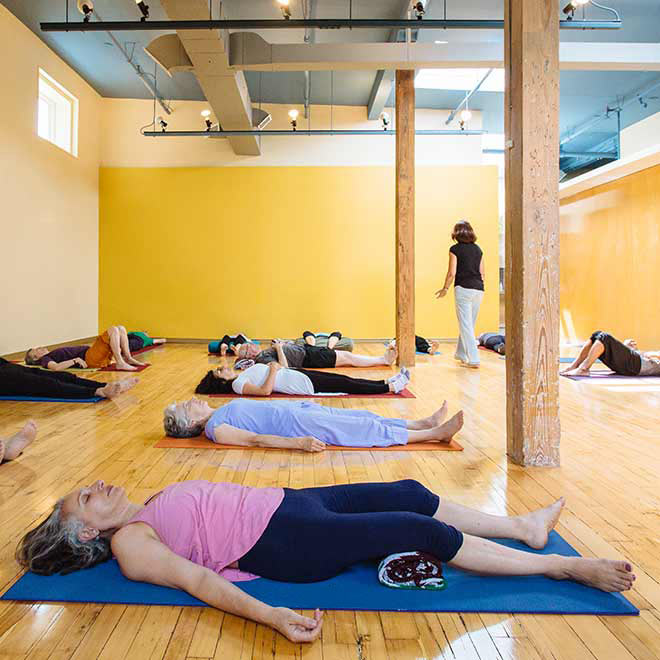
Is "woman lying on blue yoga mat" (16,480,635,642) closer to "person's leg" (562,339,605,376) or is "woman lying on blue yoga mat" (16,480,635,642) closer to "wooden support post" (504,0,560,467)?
"wooden support post" (504,0,560,467)

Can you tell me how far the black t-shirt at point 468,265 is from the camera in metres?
6.45

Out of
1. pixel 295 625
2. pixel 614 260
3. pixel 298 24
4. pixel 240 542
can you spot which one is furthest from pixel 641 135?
pixel 295 625

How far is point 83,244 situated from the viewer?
8820 millimetres

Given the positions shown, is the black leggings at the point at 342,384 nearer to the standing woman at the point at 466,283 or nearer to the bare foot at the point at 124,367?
the standing woman at the point at 466,283

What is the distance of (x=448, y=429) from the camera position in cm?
301

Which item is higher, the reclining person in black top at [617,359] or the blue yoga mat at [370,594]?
the reclining person in black top at [617,359]

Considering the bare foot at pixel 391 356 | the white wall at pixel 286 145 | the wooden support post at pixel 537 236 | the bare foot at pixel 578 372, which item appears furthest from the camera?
the white wall at pixel 286 145

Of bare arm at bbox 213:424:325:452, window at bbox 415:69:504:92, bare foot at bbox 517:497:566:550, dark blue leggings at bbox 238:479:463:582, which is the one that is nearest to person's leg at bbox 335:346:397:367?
bare arm at bbox 213:424:325:452

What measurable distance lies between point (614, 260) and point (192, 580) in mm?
9167

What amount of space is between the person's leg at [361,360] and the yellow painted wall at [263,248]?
3.34 meters

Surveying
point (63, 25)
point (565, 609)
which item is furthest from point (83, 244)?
point (565, 609)

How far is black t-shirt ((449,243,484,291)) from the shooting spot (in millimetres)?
6449

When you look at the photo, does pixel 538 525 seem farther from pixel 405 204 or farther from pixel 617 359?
pixel 405 204

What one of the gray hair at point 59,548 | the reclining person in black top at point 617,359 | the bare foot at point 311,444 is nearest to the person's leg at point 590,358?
the reclining person in black top at point 617,359
